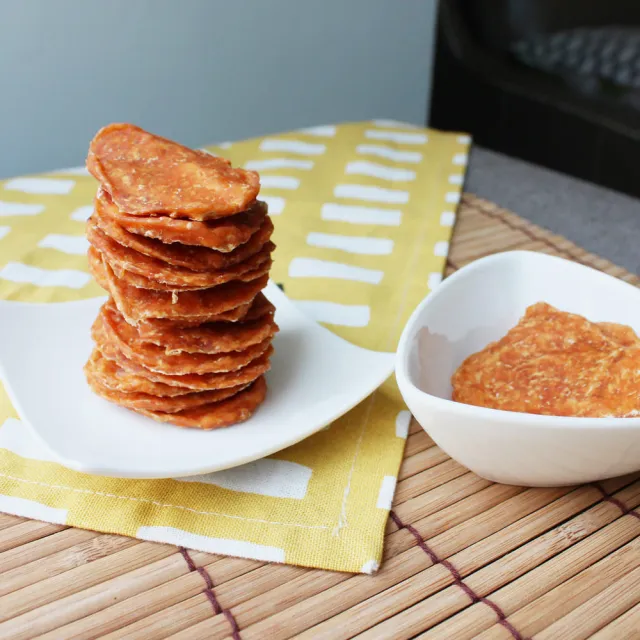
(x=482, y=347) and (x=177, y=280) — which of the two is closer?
(x=177, y=280)

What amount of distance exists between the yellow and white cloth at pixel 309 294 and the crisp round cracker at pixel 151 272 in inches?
8.6

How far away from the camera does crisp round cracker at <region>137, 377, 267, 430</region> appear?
1073 millimetres

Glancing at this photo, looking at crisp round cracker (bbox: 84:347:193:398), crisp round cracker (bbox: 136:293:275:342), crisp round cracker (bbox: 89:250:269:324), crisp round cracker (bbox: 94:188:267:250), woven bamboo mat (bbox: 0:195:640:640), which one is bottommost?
woven bamboo mat (bbox: 0:195:640:640)

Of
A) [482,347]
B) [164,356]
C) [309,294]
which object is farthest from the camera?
[309,294]

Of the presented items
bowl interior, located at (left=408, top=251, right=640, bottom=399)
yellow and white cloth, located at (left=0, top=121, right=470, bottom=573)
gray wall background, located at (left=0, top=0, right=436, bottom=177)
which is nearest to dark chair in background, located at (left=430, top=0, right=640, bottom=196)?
yellow and white cloth, located at (left=0, top=121, right=470, bottom=573)

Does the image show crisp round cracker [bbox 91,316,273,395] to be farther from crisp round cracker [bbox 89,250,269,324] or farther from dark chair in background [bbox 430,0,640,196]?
dark chair in background [bbox 430,0,640,196]

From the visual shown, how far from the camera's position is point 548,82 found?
2502mm

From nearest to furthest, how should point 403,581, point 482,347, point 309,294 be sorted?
point 403,581
point 482,347
point 309,294

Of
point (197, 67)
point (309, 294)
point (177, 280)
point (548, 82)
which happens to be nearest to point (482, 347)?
point (309, 294)

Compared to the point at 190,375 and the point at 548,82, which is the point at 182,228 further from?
the point at 548,82

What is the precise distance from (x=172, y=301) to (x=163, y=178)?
16 centimetres

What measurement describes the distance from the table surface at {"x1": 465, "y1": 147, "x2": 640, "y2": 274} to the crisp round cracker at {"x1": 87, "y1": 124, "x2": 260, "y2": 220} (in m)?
1.01

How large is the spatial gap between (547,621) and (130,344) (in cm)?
61

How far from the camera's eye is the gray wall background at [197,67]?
2.98 metres
